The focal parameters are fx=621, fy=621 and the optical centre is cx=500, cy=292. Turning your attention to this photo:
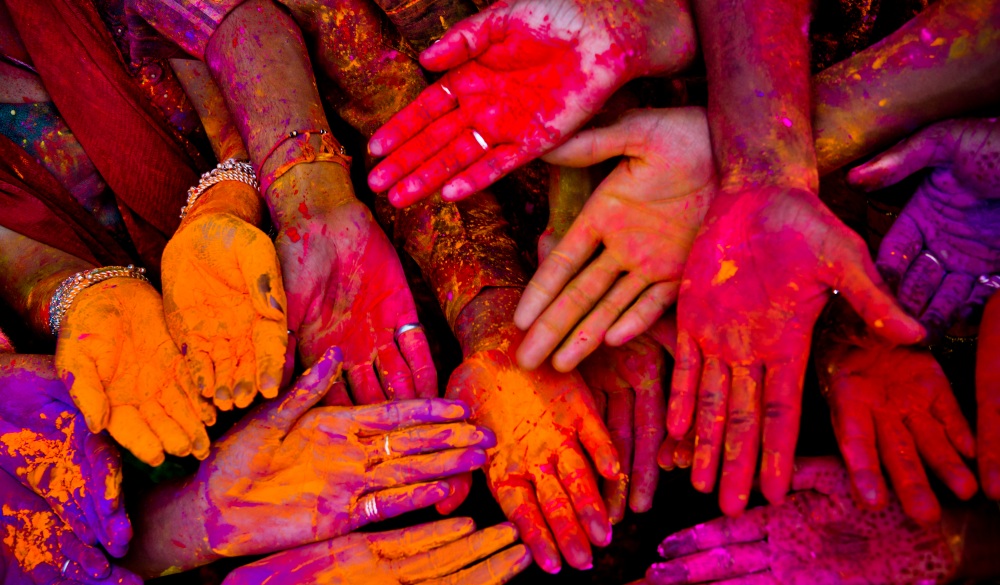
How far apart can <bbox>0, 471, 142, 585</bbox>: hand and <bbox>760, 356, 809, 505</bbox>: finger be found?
1.30m

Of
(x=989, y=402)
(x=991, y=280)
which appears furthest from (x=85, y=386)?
(x=991, y=280)

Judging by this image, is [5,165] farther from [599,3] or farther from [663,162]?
[663,162]

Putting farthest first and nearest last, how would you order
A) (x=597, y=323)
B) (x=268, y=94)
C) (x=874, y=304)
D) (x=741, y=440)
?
1. (x=268, y=94)
2. (x=597, y=323)
3. (x=741, y=440)
4. (x=874, y=304)

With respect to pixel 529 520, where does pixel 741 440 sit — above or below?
above

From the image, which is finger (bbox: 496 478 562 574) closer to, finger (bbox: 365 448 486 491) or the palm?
finger (bbox: 365 448 486 491)

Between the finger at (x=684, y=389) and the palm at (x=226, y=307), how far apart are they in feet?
2.60

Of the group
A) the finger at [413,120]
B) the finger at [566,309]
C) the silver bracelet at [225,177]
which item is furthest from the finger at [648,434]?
the silver bracelet at [225,177]

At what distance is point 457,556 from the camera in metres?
1.29

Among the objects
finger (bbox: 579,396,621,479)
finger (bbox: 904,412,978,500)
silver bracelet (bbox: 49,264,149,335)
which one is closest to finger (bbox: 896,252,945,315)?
finger (bbox: 904,412,978,500)

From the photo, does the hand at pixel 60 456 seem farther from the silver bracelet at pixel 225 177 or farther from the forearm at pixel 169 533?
the silver bracelet at pixel 225 177

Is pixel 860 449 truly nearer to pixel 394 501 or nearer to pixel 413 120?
pixel 394 501

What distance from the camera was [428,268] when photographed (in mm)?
1811

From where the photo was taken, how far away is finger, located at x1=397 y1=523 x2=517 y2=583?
50.5 inches

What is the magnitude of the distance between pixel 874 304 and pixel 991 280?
1.39ft
